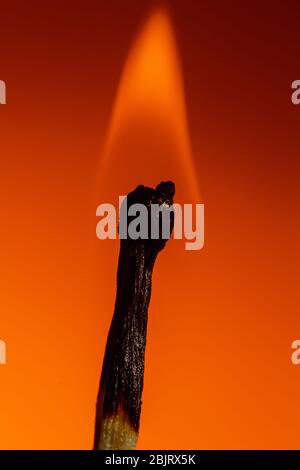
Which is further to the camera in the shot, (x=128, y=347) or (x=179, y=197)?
(x=179, y=197)

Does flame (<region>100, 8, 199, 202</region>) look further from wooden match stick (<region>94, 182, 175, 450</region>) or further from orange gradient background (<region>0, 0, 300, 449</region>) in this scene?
wooden match stick (<region>94, 182, 175, 450</region>)

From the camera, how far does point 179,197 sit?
108 cm

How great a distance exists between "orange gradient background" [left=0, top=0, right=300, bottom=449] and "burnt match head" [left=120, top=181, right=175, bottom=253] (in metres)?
0.32

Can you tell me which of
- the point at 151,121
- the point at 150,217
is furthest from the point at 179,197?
the point at 150,217

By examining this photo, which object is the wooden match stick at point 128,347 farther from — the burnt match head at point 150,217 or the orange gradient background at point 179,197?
the orange gradient background at point 179,197

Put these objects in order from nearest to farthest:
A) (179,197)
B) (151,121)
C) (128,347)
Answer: (128,347), (151,121), (179,197)

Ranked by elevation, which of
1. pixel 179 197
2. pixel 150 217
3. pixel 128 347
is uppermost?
pixel 179 197

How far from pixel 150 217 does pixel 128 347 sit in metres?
0.12

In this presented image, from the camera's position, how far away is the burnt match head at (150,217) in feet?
1.92

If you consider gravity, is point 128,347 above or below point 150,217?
below

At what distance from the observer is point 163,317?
3.58 feet

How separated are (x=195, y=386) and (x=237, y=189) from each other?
0.36 m

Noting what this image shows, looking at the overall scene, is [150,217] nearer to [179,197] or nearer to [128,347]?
[128,347]

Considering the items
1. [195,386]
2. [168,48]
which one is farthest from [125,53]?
[195,386]
